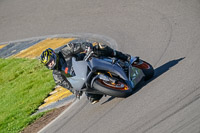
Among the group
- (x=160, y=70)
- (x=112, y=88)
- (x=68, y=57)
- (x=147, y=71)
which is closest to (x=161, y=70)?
(x=160, y=70)

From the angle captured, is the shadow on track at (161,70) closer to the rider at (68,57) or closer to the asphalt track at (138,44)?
the asphalt track at (138,44)

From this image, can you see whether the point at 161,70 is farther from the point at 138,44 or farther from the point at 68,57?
the point at 138,44

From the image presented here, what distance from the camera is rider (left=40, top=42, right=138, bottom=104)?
8.69 metres

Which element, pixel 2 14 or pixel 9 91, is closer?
pixel 9 91

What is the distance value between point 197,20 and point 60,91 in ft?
14.4

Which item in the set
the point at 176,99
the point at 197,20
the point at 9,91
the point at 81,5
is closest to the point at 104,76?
the point at 176,99

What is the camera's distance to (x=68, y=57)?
8.94 metres

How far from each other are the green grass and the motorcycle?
7.41 ft

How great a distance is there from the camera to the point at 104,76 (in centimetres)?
844

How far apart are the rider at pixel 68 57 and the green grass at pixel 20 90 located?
5.91 ft

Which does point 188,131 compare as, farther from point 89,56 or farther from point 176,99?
point 89,56

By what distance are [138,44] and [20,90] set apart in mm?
3880

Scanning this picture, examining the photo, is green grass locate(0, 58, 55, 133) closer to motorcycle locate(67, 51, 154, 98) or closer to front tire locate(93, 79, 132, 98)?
motorcycle locate(67, 51, 154, 98)

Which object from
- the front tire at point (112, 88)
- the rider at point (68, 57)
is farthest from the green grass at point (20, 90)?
the front tire at point (112, 88)
